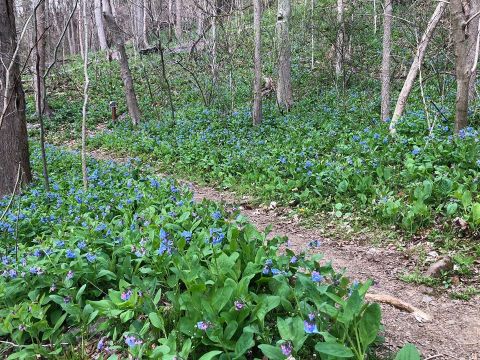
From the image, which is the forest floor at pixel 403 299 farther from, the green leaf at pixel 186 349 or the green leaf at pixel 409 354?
the green leaf at pixel 186 349

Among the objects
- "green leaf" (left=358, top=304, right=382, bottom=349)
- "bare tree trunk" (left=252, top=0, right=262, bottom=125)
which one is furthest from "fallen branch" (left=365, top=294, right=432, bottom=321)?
"bare tree trunk" (left=252, top=0, right=262, bottom=125)

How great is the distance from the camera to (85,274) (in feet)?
9.14

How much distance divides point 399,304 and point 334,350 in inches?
51.2

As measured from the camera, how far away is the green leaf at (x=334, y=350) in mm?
1750

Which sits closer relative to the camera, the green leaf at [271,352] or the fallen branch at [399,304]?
the green leaf at [271,352]

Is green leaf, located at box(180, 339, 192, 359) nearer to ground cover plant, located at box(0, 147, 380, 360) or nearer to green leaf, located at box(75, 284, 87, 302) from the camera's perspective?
ground cover plant, located at box(0, 147, 380, 360)

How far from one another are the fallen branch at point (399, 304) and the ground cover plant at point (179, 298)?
0.45 meters

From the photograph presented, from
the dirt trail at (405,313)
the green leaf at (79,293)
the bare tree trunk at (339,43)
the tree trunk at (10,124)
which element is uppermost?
the bare tree trunk at (339,43)

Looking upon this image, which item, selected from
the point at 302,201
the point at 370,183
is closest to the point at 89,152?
the point at 302,201

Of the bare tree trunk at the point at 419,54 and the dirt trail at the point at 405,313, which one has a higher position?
the bare tree trunk at the point at 419,54

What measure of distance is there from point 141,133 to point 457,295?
932 centimetres

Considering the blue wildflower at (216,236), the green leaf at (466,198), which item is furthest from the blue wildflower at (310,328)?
the green leaf at (466,198)

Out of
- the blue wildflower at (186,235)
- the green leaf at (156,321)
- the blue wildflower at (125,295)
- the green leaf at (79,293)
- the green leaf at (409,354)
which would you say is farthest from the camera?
the blue wildflower at (186,235)

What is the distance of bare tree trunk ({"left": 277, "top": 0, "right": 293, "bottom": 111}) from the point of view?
34.9 ft
